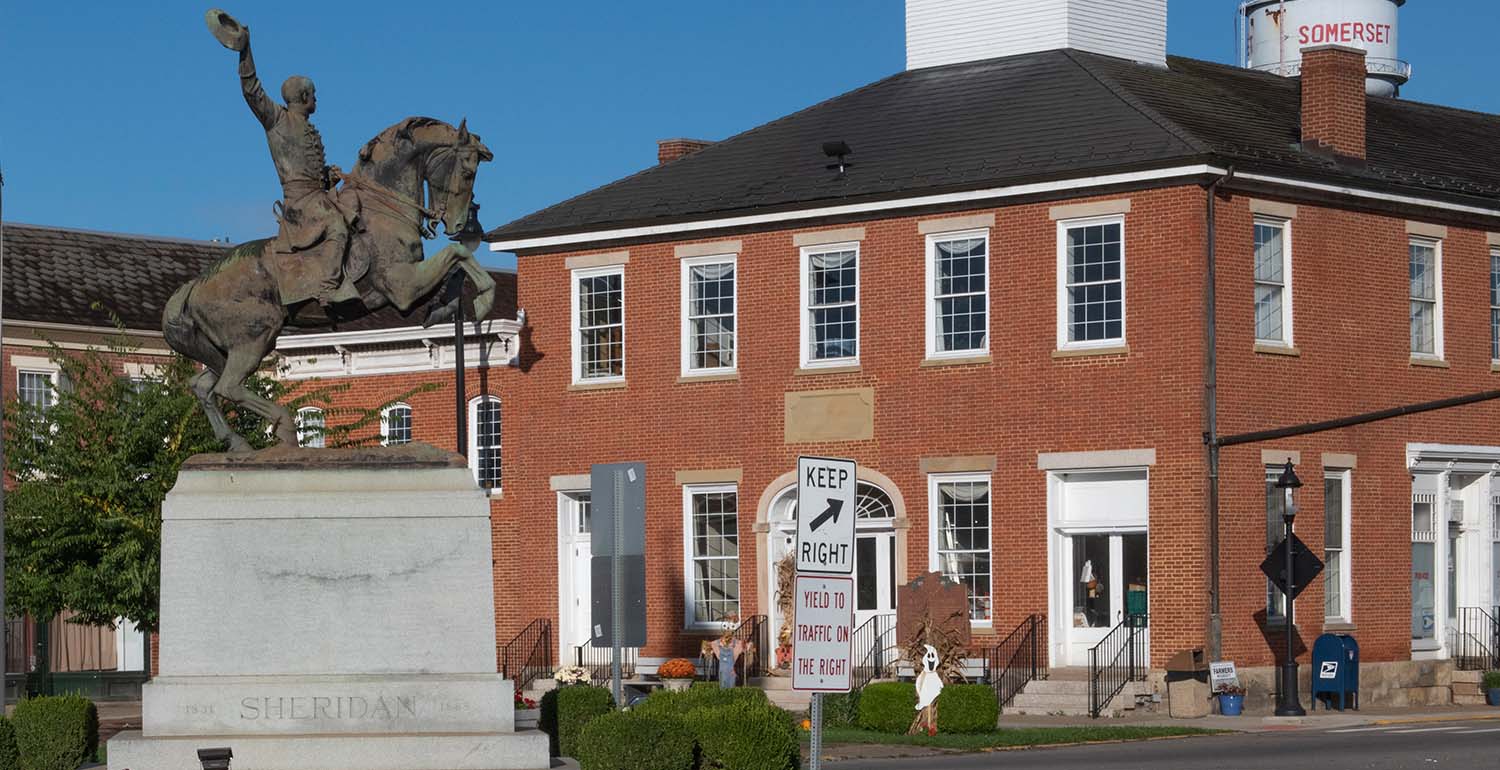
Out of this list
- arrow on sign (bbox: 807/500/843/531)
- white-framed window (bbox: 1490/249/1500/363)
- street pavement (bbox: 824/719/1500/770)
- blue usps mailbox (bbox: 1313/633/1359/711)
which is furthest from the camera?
white-framed window (bbox: 1490/249/1500/363)

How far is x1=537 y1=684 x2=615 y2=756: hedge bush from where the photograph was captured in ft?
66.1

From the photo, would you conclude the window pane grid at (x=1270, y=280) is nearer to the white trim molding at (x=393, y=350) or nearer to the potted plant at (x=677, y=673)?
the potted plant at (x=677, y=673)

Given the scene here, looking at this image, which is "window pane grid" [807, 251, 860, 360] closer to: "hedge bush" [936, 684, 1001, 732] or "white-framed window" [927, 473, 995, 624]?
"white-framed window" [927, 473, 995, 624]

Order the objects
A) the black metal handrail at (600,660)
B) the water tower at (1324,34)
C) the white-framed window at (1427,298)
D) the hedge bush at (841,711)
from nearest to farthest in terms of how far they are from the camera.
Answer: the hedge bush at (841,711) → the white-framed window at (1427,298) → the black metal handrail at (600,660) → the water tower at (1324,34)

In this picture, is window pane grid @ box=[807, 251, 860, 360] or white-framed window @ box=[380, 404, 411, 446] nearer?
window pane grid @ box=[807, 251, 860, 360]

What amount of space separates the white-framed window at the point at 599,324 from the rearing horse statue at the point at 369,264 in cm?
2166

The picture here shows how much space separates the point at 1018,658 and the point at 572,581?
348 inches

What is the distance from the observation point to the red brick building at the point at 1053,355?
35.5m

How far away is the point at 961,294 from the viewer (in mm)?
37438

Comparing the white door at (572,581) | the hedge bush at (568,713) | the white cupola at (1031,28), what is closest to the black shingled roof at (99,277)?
the white door at (572,581)

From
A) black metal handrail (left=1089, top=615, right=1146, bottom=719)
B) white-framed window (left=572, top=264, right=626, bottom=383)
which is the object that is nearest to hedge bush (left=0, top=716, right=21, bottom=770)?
black metal handrail (left=1089, top=615, right=1146, bottom=719)

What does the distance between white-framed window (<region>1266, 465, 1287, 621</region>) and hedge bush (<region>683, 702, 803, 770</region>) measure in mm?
18574

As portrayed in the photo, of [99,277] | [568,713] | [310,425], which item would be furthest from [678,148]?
[568,713]

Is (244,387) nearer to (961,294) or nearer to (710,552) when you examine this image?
(961,294)
